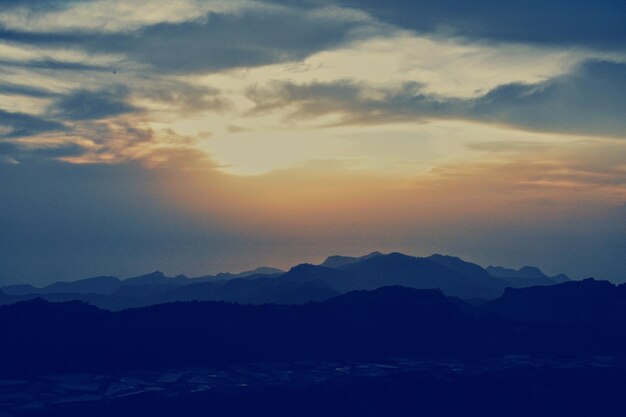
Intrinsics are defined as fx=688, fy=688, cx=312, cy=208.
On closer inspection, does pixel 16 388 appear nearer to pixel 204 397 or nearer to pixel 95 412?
pixel 95 412

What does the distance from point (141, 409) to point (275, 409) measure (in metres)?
38.5

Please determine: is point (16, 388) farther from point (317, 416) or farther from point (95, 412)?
point (317, 416)

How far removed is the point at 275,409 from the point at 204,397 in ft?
67.2

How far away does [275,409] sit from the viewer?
19662 cm

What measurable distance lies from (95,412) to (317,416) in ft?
204

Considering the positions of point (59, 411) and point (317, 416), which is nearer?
point (59, 411)

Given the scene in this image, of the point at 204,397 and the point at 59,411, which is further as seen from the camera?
the point at 204,397

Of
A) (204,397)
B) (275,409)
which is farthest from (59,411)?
(275,409)

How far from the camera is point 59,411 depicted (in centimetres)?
17150

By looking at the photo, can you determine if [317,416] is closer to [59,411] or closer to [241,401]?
[241,401]

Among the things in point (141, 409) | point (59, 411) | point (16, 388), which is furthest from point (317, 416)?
point (16, 388)

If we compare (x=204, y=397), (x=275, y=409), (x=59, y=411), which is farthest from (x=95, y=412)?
(x=275, y=409)

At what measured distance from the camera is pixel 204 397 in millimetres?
194250

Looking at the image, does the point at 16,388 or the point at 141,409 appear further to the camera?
the point at 16,388
